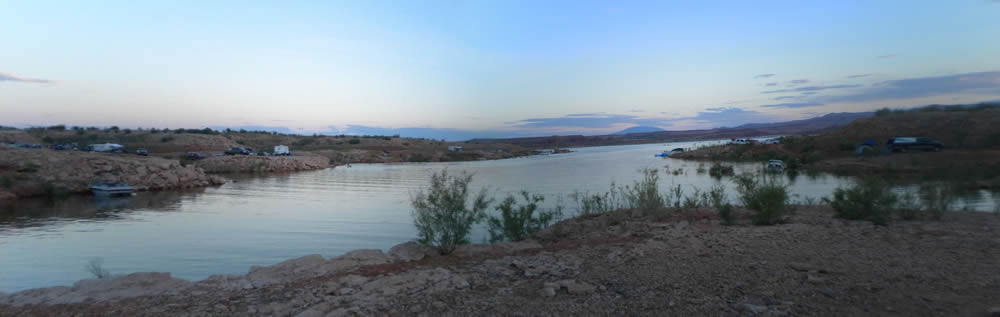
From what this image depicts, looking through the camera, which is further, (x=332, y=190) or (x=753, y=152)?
(x=753, y=152)

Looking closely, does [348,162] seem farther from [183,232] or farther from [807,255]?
[807,255]

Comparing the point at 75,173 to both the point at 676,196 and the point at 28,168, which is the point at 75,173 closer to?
the point at 28,168

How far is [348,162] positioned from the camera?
6231cm

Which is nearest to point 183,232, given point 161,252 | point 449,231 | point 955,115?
point 161,252

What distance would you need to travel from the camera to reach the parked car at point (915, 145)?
3303 centimetres

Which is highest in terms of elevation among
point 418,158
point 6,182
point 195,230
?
point 6,182

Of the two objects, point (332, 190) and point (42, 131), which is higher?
point (42, 131)

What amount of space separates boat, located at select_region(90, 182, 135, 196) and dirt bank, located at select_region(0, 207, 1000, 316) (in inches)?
887

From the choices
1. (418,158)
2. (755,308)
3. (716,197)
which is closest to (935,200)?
(716,197)

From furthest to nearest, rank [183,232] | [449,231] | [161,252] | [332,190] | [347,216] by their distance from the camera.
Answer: [332,190], [347,216], [183,232], [161,252], [449,231]

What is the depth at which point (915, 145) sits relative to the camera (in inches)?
1329

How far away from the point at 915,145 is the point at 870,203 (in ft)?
110

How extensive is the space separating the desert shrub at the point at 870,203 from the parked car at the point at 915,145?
32.1 meters

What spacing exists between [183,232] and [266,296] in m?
11.1
